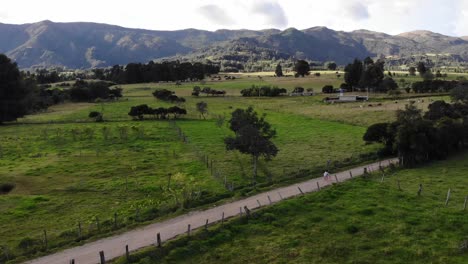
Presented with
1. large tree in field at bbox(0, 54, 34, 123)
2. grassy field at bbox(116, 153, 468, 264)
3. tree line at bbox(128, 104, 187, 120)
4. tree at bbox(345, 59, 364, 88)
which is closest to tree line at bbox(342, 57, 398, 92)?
tree at bbox(345, 59, 364, 88)

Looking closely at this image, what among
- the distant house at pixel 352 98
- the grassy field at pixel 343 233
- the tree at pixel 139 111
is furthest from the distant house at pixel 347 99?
the grassy field at pixel 343 233

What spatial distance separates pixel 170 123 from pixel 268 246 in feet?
Answer: 217

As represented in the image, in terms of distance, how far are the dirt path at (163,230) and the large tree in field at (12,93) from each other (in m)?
84.7

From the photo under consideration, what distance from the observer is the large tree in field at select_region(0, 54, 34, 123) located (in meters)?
101

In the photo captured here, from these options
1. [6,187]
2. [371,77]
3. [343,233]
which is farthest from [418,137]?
[371,77]

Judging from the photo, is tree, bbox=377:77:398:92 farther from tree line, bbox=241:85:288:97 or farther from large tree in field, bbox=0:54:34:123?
large tree in field, bbox=0:54:34:123

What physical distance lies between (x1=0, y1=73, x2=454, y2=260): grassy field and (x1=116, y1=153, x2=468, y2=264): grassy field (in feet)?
23.0

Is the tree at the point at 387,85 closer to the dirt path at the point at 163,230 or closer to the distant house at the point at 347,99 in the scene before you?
the distant house at the point at 347,99

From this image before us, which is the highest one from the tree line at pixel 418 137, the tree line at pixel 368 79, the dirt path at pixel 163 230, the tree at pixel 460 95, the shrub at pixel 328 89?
the tree line at pixel 368 79

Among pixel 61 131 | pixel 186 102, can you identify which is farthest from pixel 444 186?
pixel 186 102

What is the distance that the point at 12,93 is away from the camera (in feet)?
344

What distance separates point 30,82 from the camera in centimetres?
11731

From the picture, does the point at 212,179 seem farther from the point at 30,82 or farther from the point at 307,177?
the point at 30,82

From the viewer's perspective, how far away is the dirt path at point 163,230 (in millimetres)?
27000
